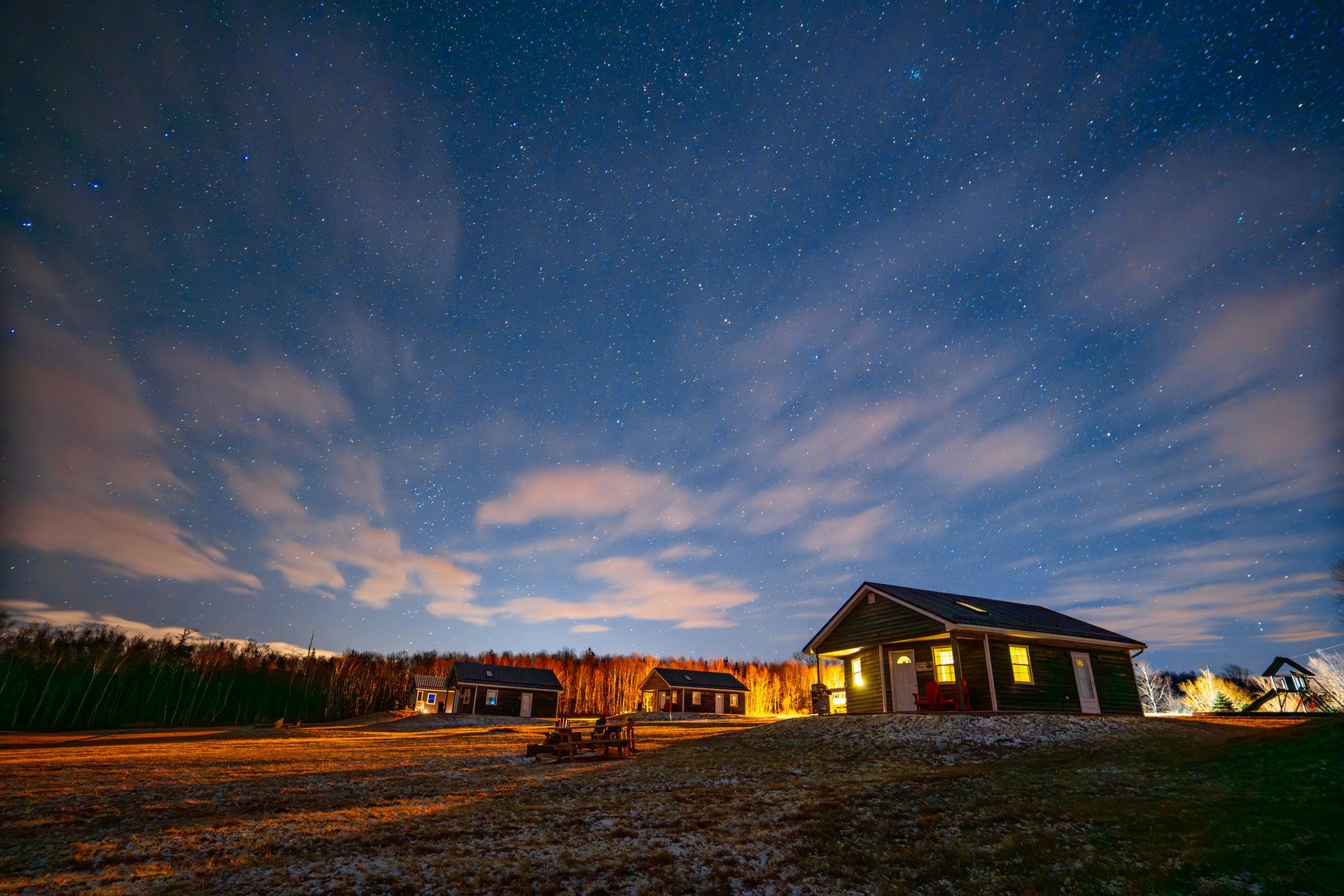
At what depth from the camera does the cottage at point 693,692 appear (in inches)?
2869

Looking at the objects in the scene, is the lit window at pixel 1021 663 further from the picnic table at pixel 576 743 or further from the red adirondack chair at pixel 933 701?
the picnic table at pixel 576 743

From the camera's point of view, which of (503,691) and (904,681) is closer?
(904,681)

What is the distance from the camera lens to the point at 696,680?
7656 cm

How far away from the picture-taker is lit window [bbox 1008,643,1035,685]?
26906 mm

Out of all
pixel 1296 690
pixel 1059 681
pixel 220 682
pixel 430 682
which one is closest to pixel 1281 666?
pixel 1296 690

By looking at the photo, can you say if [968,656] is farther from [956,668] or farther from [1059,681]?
[1059,681]

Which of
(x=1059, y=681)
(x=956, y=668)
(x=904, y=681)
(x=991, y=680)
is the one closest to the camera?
(x=991, y=680)

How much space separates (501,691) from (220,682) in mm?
41264

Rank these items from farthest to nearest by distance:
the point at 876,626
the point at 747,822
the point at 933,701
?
the point at 876,626, the point at 933,701, the point at 747,822

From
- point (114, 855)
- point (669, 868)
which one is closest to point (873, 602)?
point (669, 868)

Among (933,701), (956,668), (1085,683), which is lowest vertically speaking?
(933,701)

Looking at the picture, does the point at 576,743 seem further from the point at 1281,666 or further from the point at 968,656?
the point at 1281,666

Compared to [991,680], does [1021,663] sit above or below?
above

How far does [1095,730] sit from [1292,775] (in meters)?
9.74
